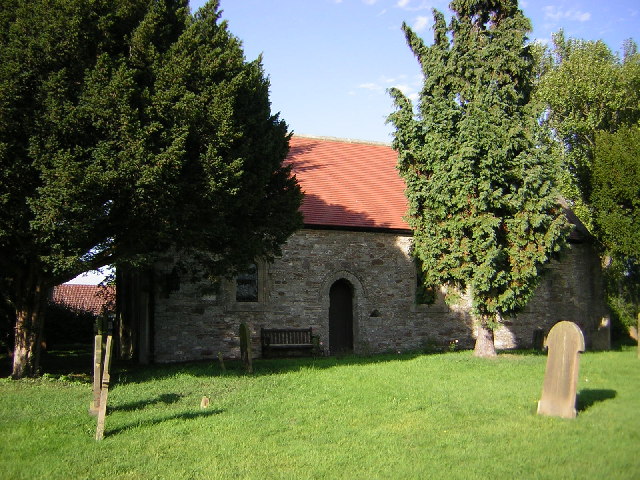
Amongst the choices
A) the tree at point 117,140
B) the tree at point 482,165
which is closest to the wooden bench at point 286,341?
the tree at point 482,165

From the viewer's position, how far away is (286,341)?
704 inches

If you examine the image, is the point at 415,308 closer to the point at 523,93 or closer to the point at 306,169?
the point at 306,169

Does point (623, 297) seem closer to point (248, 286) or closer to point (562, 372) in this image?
point (248, 286)

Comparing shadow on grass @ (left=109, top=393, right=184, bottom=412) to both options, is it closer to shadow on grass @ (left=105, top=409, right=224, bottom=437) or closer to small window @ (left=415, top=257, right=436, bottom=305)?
shadow on grass @ (left=105, top=409, right=224, bottom=437)

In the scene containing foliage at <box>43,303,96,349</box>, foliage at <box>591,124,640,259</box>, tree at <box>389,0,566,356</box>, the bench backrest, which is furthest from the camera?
foliage at <box>43,303,96,349</box>

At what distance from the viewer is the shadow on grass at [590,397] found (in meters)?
9.27

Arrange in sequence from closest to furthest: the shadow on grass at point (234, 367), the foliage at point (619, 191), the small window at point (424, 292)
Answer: the shadow on grass at point (234, 367) → the small window at point (424, 292) → the foliage at point (619, 191)

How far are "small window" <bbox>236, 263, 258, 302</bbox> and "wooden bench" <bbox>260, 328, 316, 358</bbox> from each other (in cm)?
108

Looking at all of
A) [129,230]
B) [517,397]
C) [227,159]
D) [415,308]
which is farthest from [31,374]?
[415,308]

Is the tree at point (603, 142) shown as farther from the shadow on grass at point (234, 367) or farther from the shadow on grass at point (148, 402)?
the shadow on grass at point (148, 402)

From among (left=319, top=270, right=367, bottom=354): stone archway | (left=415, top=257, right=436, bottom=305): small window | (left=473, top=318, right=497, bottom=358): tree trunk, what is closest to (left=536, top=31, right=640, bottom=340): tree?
(left=415, top=257, right=436, bottom=305): small window

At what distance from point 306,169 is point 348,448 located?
1501 cm

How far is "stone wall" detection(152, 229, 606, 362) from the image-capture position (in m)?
17.1

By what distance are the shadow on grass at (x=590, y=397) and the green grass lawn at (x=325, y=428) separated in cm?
4
